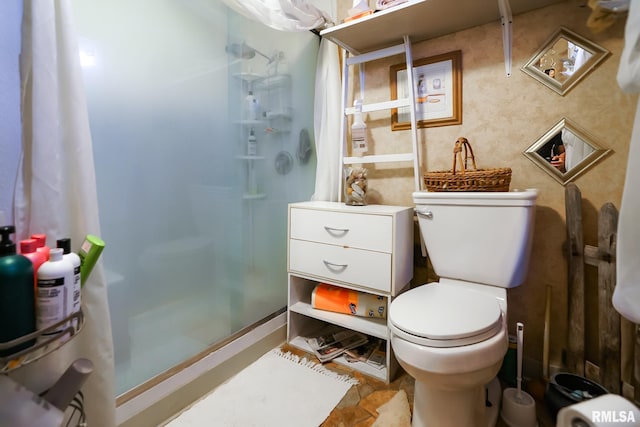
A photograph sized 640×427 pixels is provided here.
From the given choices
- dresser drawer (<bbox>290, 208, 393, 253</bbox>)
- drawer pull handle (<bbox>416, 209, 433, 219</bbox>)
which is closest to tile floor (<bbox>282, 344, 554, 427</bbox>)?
dresser drawer (<bbox>290, 208, 393, 253</bbox>)

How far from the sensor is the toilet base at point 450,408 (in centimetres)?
96

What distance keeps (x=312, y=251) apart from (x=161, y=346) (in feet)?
2.43

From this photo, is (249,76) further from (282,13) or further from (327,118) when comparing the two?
(327,118)

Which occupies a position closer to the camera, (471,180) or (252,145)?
(471,180)

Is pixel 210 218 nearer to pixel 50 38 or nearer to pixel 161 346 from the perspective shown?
pixel 161 346

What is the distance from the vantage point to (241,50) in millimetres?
1423

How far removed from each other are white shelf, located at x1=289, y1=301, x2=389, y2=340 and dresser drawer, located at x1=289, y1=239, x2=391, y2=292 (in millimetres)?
205

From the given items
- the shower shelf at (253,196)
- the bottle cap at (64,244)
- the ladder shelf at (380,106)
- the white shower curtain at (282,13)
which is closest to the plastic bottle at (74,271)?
the bottle cap at (64,244)

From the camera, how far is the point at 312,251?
4.87 ft

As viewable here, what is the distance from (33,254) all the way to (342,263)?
105 centimetres

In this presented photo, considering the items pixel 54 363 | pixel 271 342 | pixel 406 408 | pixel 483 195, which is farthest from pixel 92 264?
pixel 483 195

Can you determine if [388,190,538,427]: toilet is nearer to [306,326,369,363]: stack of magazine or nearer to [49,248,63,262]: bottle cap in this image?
[306,326,369,363]: stack of magazine

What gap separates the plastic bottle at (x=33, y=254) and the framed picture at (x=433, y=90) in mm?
1553

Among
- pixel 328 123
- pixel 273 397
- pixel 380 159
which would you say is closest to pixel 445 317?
pixel 273 397
